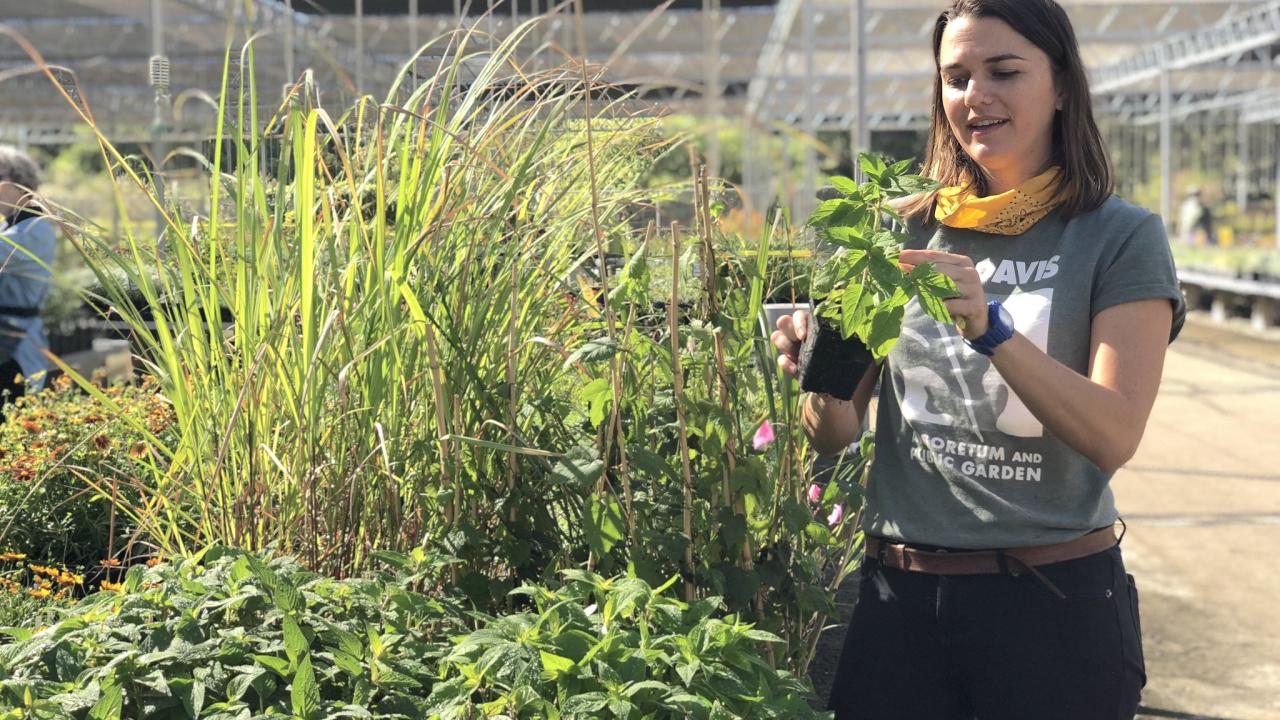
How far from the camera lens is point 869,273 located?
1.33 metres

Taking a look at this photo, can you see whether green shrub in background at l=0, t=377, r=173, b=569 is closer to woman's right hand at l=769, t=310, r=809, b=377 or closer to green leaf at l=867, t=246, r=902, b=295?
woman's right hand at l=769, t=310, r=809, b=377

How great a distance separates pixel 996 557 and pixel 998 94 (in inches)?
22.3

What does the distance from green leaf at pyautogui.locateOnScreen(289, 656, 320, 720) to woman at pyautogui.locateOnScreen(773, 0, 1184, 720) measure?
71 centimetres

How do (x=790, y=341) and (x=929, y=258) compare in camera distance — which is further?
(x=790, y=341)

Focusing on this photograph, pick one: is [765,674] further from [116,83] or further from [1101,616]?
[116,83]

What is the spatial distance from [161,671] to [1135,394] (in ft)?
3.72

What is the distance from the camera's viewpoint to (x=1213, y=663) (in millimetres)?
3674

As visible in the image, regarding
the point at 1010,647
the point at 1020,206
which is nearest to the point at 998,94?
the point at 1020,206

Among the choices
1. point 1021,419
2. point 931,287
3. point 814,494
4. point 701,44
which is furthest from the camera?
point 701,44

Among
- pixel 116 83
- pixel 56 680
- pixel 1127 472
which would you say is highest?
pixel 116 83

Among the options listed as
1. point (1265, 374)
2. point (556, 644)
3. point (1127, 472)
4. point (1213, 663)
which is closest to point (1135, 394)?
point (556, 644)

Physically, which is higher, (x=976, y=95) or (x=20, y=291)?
(x=976, y=95)

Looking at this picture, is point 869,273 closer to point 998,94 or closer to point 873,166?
point 873,166

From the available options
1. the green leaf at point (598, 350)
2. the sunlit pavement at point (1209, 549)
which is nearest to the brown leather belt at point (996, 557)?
the green leaf at point (598, 350)
